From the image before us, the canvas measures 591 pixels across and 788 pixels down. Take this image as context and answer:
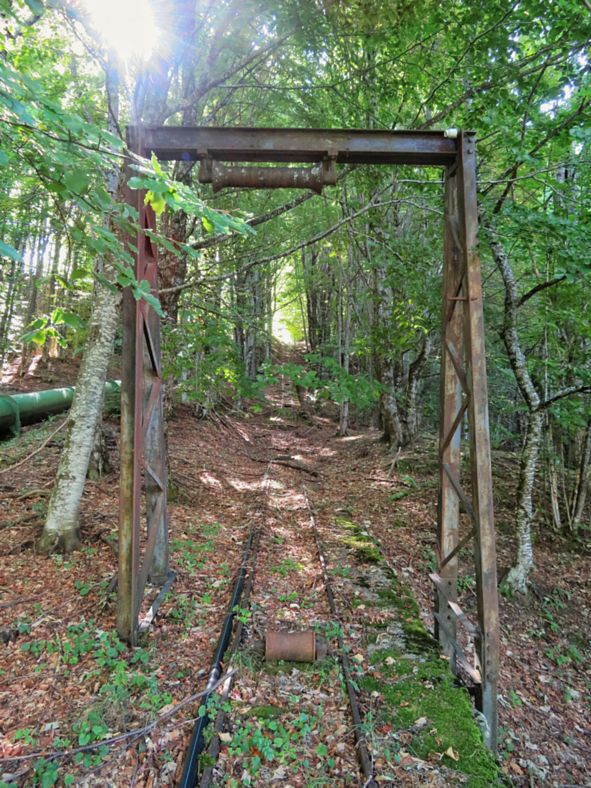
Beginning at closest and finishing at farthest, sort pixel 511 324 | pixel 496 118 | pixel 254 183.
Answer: pixel 254 183, pixel 496 118, pixel 511 324

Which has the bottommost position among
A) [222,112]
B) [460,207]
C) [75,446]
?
[75,446]

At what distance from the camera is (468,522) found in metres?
8.98

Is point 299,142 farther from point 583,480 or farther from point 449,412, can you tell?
point 583,480

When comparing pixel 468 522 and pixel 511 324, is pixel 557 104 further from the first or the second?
pixel 468 522

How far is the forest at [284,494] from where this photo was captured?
10.3 feet

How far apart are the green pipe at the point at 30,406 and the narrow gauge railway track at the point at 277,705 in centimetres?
650

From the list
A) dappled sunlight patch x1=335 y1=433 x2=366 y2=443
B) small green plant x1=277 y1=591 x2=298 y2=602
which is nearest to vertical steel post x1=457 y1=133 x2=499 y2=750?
small green plant x1=277 y1=591 x2=298 y2=602

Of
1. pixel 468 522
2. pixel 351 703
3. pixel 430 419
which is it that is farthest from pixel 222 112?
pixel 430 419

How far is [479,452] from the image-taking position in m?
4.16

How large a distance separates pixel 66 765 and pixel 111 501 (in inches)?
198

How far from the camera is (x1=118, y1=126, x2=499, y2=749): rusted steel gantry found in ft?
13.5

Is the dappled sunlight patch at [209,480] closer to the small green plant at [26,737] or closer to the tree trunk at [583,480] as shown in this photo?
the small green plant at [26,737]

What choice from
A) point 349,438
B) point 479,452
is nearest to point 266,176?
point 479,452

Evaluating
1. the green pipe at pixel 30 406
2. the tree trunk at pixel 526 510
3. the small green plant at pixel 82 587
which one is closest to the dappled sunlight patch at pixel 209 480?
the green pipe at pixel 30 406
